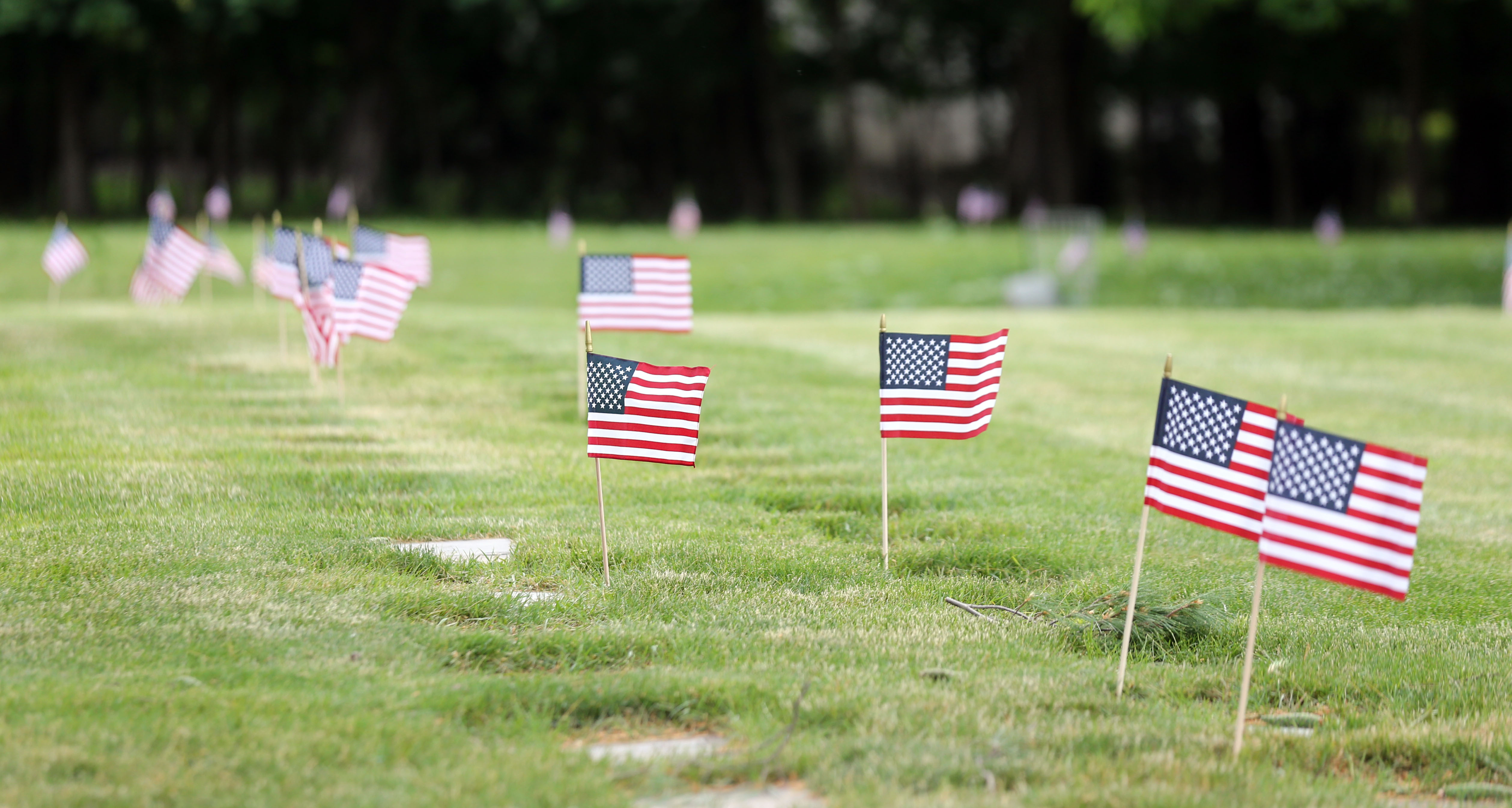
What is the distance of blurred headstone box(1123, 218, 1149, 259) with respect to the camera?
2831 cm

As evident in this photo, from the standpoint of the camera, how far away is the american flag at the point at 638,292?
10203mm

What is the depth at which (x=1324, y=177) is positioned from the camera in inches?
2169

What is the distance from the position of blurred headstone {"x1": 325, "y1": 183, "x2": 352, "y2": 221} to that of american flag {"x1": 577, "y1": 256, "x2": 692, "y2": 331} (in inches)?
800

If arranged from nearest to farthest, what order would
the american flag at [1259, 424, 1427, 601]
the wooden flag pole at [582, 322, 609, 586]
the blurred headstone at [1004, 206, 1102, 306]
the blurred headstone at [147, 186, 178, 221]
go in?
the american flag at [1259, 424, 1427, 601], the wooden flag pole at [582, 322, 609, 586], the blurred headstone at [147, 186, 178, 221], the blurred headstone at [1004, 206, 1102, 306]

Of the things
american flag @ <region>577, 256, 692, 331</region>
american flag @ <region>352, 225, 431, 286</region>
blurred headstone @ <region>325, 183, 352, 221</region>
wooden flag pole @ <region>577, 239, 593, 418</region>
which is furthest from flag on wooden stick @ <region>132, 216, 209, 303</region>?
blurred headstone @ <region>325, 183, 352, 221</region>

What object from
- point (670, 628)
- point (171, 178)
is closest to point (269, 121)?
point (171, 178)

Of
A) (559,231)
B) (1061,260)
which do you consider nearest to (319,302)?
(1061,260)

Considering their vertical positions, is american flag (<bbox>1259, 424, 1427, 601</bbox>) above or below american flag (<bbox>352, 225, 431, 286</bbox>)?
below

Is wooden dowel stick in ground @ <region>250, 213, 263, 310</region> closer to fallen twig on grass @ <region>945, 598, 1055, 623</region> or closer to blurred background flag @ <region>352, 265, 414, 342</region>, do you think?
blurred background flag @ <region>352, 265, 414, 342</region>

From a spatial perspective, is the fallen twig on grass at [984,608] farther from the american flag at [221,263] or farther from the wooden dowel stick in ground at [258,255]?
the american flag at [221,263]

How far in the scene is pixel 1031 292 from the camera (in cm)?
2473

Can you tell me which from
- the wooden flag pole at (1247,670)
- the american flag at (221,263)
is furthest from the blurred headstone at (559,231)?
the wooden flag pole at (1247,670)

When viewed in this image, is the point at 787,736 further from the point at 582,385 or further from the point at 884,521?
the point at 582,385

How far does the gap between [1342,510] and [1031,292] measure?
66.5 feet
